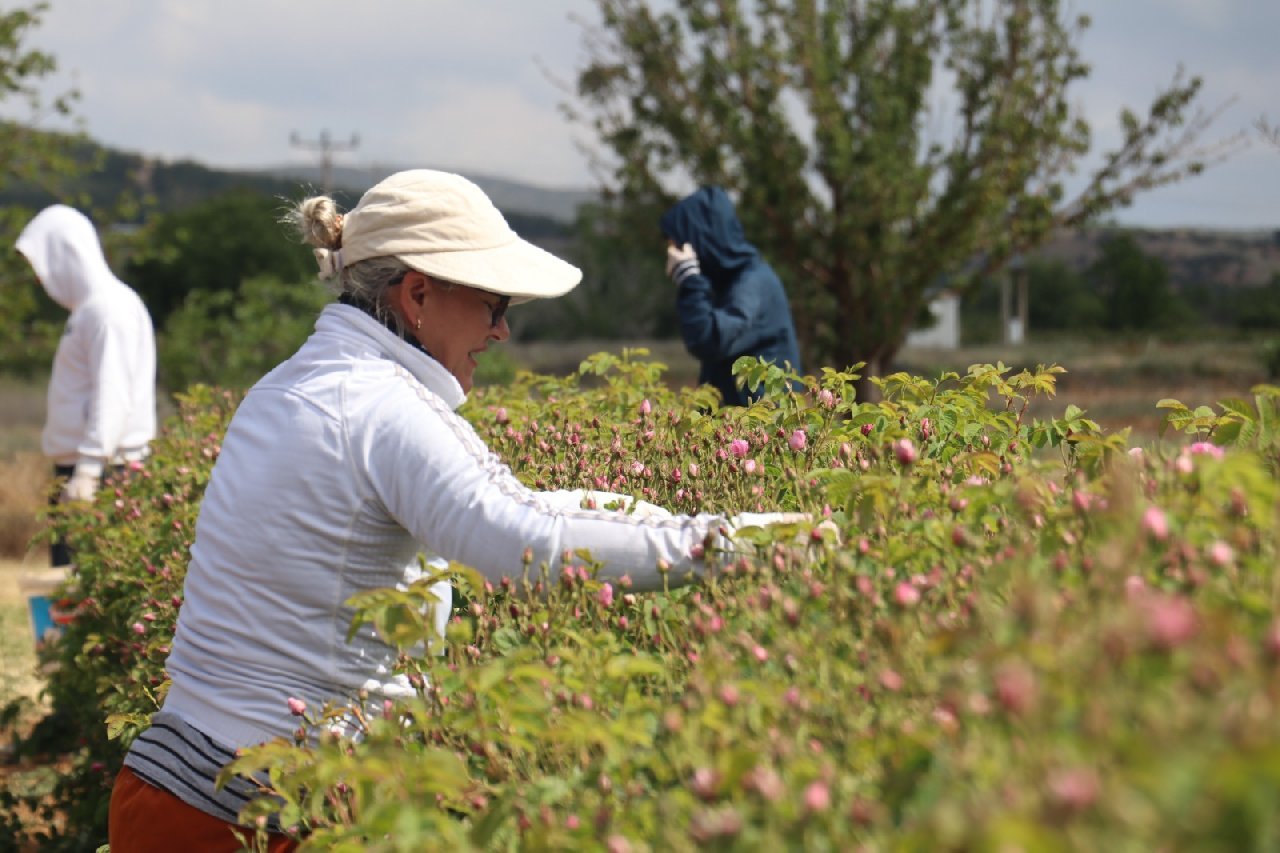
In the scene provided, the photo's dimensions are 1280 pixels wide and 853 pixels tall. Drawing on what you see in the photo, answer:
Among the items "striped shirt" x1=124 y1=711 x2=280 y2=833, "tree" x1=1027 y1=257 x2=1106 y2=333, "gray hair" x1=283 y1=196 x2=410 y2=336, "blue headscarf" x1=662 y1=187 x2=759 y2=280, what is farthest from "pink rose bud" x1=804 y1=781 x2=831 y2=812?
"tree" x1=1027 y1=257 x2=1106 y2=333

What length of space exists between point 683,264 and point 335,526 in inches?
187

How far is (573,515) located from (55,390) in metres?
5.73

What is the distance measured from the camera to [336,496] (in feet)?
8.43

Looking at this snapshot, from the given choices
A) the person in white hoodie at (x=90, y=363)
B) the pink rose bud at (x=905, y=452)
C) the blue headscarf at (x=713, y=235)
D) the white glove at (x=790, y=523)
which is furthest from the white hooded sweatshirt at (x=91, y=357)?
the pink rose bud at (x=905, y=452)

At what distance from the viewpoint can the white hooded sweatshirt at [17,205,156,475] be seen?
23.2ft

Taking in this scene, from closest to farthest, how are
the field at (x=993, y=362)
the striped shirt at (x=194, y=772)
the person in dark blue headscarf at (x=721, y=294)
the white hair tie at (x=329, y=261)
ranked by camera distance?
the striped shirt at (x=194, y=772) → the white hair tie at (x=329, y=261) → the person in dark blue headscarf at (x=721, y=294) → the field at (x=993, y=362)

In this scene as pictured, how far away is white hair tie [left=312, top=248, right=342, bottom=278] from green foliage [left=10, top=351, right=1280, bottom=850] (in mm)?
679

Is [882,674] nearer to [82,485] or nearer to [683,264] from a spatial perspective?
[683,264]

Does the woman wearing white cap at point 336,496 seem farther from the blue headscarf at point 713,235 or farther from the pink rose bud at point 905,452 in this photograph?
the blue headscarf at point 713,235

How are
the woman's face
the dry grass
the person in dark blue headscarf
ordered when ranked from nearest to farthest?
1. the woman's face
2. the person in dark blue headscarf
3. the dry grass

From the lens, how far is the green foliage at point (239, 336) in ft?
62.5

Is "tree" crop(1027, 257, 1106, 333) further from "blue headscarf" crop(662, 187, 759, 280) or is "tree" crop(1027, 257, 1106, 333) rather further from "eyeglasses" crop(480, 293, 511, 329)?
"eyeglasses" crop(480, 293, 511, 329)

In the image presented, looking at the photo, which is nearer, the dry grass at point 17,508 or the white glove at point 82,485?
the white glove at point 82,485

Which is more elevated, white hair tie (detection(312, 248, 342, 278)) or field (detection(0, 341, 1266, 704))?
white hair tie (detection(312, 248, 342, 278))
